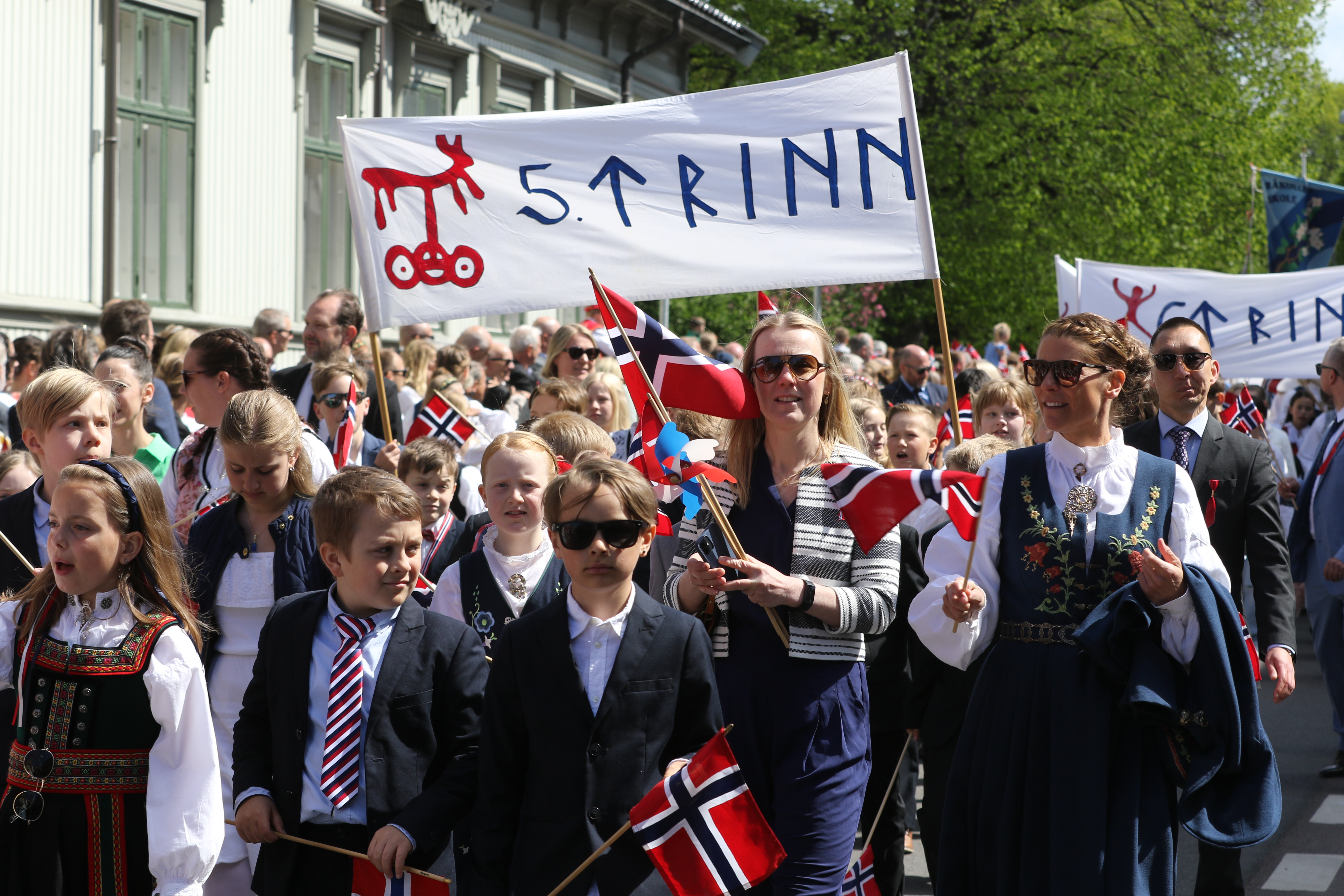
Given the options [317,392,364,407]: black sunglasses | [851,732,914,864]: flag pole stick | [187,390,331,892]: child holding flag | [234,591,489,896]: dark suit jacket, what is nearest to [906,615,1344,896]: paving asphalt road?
[851,732,914,864]: flag pole stick

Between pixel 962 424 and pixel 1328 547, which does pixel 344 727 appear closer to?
pixel 962 424

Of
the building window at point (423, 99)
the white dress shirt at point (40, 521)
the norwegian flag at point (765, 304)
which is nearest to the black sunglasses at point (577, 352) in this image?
the norwegian flag at point (765, 304)

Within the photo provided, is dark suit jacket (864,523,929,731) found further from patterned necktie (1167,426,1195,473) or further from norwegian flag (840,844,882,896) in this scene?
patterned necktie (1167,426,1195,473)

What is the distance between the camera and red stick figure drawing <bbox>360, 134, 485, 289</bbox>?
19.7 feet

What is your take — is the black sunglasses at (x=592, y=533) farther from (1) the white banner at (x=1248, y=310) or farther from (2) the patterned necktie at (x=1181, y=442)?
(1) the white banner at (x=1248, y=310)

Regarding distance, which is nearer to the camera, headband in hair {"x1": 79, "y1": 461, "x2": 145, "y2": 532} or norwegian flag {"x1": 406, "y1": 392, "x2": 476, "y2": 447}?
headband in hair {"x1": 79, "y1": 461, "x2": 145, "y2": 532}

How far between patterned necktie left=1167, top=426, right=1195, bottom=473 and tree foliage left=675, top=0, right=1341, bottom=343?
72.5ft

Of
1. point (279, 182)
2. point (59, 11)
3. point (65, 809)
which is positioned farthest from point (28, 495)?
point (279, 182)

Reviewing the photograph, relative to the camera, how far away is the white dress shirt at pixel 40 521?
4.75 metres

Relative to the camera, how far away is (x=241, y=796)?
3816 mm

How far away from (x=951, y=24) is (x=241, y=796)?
27606mm

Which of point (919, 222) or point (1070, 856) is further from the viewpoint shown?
point (919, 222)

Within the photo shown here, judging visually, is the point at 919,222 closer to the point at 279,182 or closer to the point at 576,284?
the point at 576,284

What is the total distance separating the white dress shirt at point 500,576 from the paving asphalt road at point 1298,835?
7.27 feet
